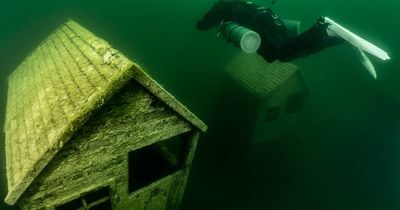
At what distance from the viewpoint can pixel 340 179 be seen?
1727cm

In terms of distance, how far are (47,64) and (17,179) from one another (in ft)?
13.5

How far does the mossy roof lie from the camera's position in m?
15.9

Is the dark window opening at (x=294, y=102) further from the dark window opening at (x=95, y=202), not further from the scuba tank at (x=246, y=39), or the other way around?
the dark window opening at (x=95, y=202)

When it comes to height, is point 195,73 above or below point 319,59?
below

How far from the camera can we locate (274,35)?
34.2ft

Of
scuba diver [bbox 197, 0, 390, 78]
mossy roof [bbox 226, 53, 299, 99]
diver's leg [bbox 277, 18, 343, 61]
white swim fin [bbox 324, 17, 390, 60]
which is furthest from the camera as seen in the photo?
mossy roof [bbox 226, 53, 299, 99]

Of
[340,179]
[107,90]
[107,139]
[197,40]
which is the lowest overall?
[340,179]

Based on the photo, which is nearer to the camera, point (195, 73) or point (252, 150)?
point (252, 150)

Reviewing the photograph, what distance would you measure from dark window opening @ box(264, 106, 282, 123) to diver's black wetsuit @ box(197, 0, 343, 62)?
6071mm

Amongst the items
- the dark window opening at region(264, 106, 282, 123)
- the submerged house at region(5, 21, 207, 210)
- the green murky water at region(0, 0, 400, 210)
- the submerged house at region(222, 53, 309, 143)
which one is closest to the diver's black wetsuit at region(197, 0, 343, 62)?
the submerged house at region(5, 21, 207, 210)

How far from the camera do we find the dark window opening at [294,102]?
56.4 ft

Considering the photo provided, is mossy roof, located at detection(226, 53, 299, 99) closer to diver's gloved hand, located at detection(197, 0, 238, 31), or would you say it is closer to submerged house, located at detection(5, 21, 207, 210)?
diver's gloved hand, located at detection(197, 0, 238, 31)

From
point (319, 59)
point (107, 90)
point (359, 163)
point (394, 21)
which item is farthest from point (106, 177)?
point (394, 21)

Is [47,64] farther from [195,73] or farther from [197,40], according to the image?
[197,40]
